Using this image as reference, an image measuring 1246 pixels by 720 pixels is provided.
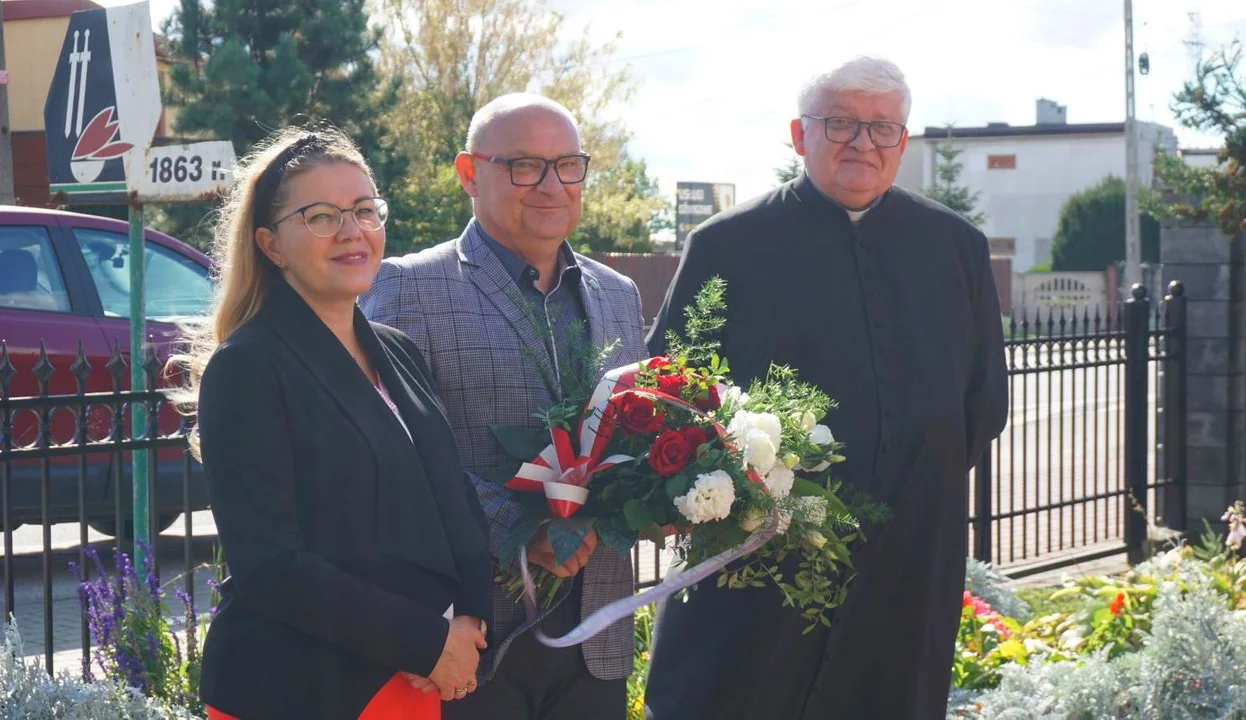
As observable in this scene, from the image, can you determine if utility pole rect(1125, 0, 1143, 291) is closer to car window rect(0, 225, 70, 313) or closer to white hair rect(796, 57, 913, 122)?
car window rect(0, 225, 70, 313)

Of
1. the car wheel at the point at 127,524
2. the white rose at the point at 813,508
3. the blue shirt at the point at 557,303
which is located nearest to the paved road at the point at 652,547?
the car wheel at the point at 127,524

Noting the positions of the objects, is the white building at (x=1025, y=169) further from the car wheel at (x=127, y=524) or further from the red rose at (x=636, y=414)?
the red rose at (x=636, y=414)

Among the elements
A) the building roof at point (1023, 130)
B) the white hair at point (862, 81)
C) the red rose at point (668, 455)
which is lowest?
the red rose at point (668, 455)

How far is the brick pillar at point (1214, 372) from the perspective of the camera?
26.8 feet

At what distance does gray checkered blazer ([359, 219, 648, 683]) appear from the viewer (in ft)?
9.66

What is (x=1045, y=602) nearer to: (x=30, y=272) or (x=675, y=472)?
(x=675, y=472)

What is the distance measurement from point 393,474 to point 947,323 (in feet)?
5.89

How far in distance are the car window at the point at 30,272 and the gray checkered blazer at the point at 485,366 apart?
15.5ft

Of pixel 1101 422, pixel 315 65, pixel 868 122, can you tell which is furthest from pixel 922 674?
pixel 315 65

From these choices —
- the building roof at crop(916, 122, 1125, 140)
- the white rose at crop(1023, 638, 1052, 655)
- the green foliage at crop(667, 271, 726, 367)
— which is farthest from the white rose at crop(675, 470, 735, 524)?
the building roof at crop(916, 122, 1125, 140)

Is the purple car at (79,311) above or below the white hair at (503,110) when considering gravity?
below

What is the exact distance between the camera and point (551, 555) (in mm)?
2750

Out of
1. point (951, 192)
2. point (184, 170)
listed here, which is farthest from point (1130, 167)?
point (184, 170)

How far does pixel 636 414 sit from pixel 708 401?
0.70 ft
